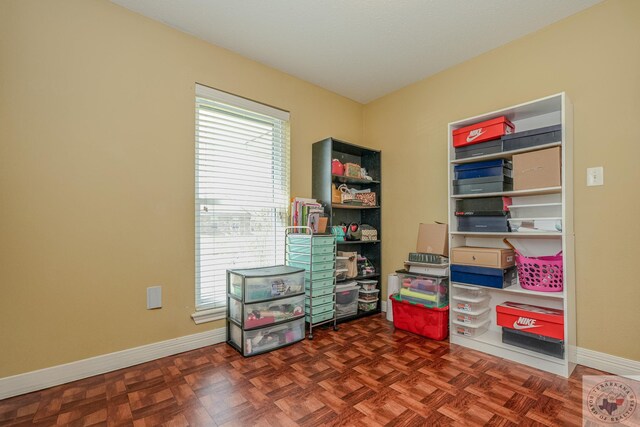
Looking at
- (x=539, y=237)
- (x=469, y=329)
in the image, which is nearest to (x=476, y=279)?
(x=469, y=329)

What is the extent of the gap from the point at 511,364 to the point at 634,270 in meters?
0.98

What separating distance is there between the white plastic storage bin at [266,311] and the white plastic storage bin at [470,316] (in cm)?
127

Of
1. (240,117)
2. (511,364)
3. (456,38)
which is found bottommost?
(511,364)

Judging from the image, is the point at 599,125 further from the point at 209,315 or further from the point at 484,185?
the point at 209,315

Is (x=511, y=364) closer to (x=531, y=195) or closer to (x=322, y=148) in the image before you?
(x=531, y=195)

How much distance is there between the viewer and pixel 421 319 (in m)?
2.61

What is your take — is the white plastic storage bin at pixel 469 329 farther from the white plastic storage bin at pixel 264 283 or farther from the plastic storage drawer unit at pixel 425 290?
the white plastic storage bin at pixel 264 283

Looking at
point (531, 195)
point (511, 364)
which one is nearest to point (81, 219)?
point (511, 364)

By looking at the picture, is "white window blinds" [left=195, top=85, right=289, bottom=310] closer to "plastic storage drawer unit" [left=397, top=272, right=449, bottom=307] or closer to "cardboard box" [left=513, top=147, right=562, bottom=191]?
"plastic storage drawer unit" [left=397, top=272, right=449, bottom=307]

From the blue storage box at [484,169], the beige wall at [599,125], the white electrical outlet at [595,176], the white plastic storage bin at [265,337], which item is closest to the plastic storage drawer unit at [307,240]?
the white plastic storage bin at [265,337]

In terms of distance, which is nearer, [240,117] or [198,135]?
[198,135]

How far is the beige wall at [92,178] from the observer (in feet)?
5.76

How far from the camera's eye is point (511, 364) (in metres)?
2.08

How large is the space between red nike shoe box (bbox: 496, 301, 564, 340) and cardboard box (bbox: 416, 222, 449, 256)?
681mm
